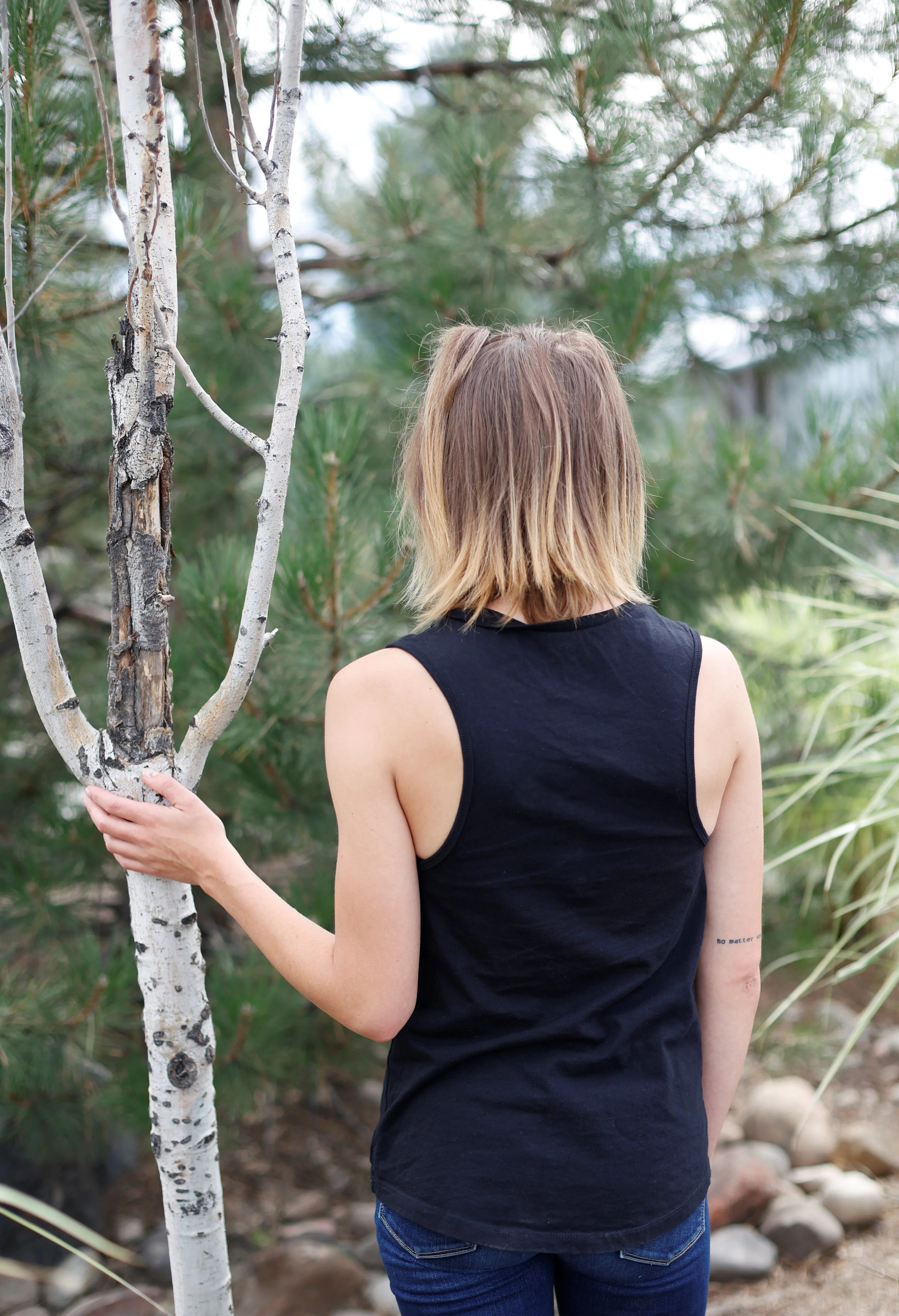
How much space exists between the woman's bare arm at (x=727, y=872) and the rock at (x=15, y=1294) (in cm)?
179

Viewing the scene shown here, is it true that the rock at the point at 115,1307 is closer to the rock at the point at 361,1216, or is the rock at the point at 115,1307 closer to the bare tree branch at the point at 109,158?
the rock at the point at 361,1216

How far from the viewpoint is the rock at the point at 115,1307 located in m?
1.91

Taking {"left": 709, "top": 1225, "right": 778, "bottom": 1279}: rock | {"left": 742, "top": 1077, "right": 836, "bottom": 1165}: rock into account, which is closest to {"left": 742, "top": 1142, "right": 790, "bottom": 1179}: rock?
{"left": 742, "top": 1077, "right": 836, "bottom": 1165}: rock

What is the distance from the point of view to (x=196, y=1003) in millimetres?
1111

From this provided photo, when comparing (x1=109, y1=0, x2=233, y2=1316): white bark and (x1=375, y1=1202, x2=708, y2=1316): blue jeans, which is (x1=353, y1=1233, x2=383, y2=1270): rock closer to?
(x1=109, y1=0, x2=233, y2=1316): white bark

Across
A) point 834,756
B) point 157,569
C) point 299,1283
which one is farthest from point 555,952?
point 834,756

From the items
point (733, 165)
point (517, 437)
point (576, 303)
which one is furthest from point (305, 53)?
point (517, 437)

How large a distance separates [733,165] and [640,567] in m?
1.30

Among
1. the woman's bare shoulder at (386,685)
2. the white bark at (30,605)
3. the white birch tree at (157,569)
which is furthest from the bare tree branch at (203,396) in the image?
the woman's bare shoulder at (386,685)

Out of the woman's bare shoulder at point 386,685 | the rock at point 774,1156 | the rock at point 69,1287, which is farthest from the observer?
the rock at point 774,1156

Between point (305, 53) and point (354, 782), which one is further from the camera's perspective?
point (305, 53)

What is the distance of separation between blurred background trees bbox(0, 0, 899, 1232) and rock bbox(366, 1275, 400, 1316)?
0.44 m

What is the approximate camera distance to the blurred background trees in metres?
1.62

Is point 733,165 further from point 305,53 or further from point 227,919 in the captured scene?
point 227,919
